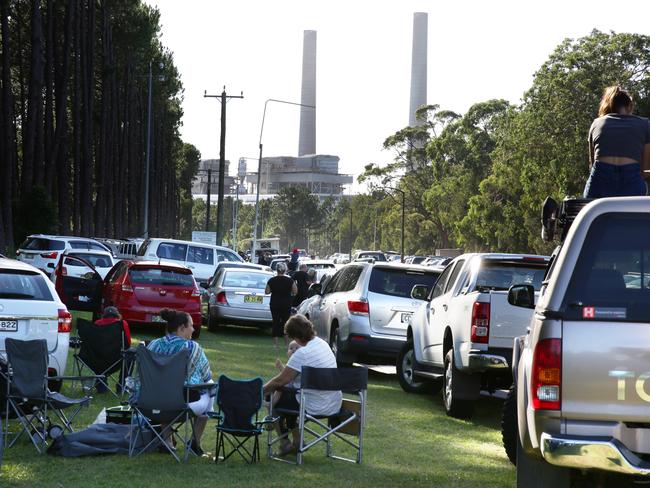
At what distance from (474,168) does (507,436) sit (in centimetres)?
9832

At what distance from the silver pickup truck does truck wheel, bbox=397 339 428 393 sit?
32.8 feet

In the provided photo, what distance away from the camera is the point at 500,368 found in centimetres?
1280

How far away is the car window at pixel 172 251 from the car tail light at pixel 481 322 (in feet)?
74.5

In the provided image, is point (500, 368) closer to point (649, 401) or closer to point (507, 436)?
point (507, 436)

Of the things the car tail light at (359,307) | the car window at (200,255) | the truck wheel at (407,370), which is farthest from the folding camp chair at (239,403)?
the car window at (200,255)

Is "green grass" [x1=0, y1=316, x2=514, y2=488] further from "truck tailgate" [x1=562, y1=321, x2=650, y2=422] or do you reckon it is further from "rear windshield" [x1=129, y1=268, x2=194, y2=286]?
"rear windshield" [x1=129, y1=268, x2=194, y2=286]

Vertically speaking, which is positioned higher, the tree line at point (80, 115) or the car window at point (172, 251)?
the tree line at point (80, 115)

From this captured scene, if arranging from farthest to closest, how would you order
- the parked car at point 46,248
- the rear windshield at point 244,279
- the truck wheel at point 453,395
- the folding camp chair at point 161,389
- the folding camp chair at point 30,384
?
the parked car at point 46,248
the rear windshield at point 244,279
the truck wheel at point 453,395
the folding camp chair at point 30,384
the folding camp chair at point 161,389

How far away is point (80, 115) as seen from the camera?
219ft

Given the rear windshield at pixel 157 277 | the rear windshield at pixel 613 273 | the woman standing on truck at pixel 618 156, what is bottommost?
the rear windshield at pixel 157 277

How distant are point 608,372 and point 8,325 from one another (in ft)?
27.3

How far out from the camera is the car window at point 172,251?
35000mm

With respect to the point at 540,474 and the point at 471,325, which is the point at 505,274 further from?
the point at 540,474

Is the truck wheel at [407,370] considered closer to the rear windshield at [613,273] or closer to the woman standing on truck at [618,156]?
the woman standing on truck at [618,156]
